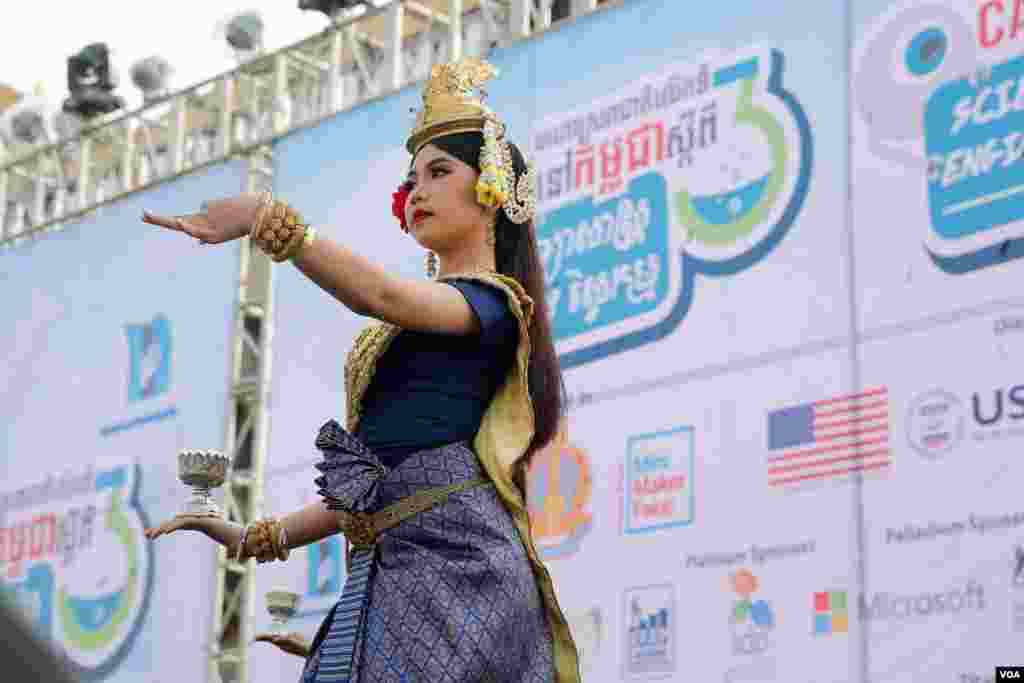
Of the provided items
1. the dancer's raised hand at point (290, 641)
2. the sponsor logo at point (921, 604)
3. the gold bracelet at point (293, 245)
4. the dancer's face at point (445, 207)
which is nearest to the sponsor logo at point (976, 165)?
the sponsor logo at point (921, 604)

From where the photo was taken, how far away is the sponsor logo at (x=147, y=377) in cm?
752

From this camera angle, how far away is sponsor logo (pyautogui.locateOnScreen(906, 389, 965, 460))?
4.60m

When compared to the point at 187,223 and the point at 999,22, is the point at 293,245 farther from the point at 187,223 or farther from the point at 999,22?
the point at 999,22

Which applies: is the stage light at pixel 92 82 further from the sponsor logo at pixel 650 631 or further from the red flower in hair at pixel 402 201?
the red flower in hair at pixel 402 201

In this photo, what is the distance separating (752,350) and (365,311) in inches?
133

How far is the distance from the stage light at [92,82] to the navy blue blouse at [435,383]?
691 centimetres

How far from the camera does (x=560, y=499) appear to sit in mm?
5613

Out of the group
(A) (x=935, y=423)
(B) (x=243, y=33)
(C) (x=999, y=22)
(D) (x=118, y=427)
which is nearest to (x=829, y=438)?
(A) (x=935, y=423)

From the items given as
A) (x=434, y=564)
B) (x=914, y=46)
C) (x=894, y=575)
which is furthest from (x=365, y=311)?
(x=914, y=46)

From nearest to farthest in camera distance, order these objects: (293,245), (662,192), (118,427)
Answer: (293,245) < (662,192) < (118,427)

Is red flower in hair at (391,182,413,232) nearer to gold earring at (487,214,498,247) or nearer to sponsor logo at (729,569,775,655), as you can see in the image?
gold earring at (487,214,498,247)

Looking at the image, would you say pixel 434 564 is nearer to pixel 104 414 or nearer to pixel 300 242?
pixel 300 242

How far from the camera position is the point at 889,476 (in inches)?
186

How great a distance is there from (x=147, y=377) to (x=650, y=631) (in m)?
3.20
